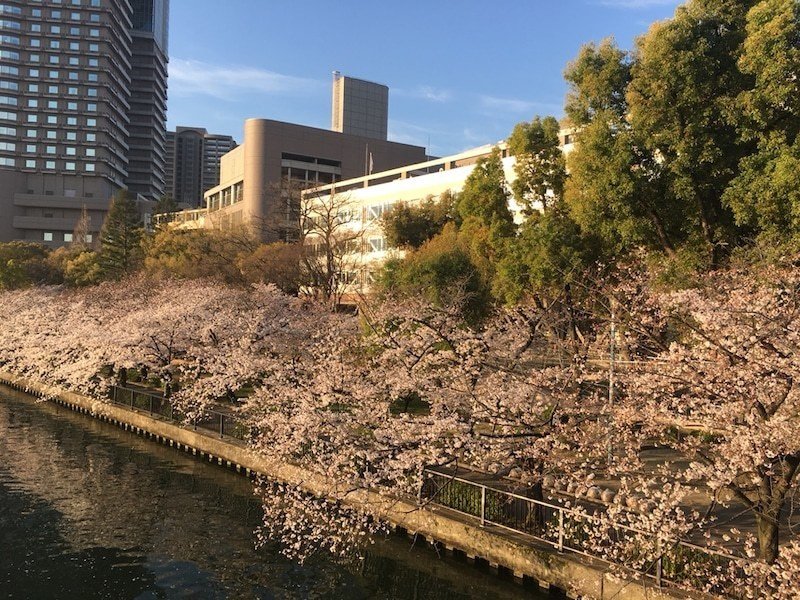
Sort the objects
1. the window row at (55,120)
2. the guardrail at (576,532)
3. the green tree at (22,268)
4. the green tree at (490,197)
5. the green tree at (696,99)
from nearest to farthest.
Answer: the guardrail at (576,532) → the green tree at (696,99) → the green tree at (490,197) → the green tree at (22,268) → the window row at (55,120)

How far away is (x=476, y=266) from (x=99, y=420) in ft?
64.3

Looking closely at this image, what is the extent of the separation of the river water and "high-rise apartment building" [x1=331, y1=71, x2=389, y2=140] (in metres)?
129

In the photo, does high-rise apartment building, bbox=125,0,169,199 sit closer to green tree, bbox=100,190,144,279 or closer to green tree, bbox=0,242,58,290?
green tree, bbox=0,242,58,290

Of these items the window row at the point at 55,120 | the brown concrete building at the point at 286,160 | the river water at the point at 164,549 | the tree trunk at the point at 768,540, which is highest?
the window row at the point at 55,120

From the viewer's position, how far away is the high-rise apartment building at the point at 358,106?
14588 cm

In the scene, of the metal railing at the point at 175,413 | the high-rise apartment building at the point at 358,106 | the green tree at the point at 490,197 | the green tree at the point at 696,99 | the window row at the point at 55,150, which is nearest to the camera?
the green tree at the point at 696,99

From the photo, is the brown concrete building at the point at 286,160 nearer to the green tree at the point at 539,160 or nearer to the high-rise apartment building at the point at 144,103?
the green tree at the point at 539,160

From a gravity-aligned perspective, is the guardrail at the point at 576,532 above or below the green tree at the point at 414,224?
below

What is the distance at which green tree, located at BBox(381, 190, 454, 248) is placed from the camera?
42.9 metres

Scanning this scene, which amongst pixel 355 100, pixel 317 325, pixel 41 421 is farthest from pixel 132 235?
pixel 355 100

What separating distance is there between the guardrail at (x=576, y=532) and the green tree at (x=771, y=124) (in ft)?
34.0

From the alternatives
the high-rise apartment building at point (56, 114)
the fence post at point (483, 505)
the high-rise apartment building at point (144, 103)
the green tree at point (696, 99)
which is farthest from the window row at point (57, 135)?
the fence post at point (483, 505)

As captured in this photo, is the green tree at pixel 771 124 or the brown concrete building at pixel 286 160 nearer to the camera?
the green tree at pixel 771 124

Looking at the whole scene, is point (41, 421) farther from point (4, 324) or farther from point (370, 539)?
point (370, 539)
